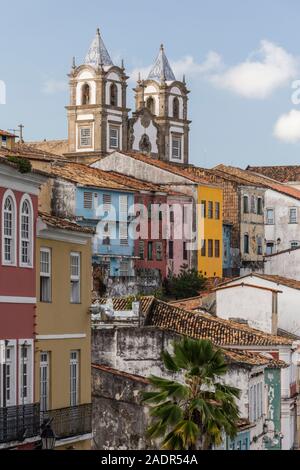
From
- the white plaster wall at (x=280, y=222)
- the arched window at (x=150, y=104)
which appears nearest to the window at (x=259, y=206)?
the white plaster wall at (x=280, y=222)

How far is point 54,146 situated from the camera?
138625 millimetres

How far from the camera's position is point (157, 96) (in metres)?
144

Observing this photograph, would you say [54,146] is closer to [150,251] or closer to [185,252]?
[185,252]

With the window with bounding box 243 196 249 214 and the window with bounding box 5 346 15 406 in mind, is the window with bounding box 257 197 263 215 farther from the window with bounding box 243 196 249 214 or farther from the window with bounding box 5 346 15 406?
the window with bounding box 5 346 15 406

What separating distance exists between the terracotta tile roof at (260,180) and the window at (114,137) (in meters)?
8.05

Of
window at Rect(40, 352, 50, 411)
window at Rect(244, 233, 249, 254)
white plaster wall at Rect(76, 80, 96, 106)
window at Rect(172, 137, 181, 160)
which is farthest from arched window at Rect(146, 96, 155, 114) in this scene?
window at Rect(40, 352, 50, 411)

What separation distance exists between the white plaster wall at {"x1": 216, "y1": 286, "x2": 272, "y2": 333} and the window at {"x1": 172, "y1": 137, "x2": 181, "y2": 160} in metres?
66.9

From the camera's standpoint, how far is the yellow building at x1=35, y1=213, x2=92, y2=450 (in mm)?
36781

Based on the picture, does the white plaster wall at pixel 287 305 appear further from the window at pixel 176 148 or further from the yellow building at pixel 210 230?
the window at pixel 176 148

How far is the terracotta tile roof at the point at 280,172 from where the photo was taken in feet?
458

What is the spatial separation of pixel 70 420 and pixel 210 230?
75.4 meters

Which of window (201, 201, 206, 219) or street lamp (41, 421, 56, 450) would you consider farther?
window (201, 201, 206, 219)

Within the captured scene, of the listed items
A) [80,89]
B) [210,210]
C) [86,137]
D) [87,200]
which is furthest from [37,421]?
[80,89]
